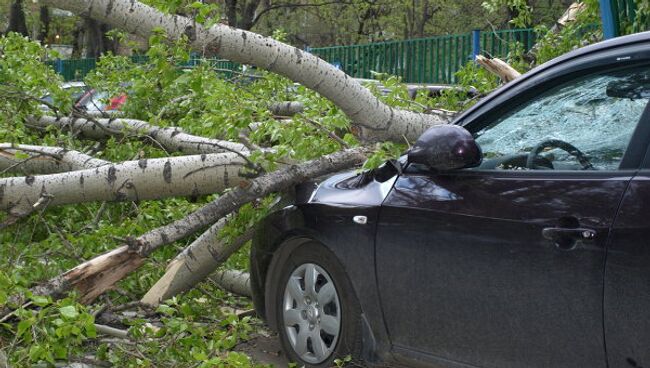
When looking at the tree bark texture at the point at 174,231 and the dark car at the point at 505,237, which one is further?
the tree bark texture at the point at 174,231

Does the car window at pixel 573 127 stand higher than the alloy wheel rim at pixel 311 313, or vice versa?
the car window at pixel 573 127

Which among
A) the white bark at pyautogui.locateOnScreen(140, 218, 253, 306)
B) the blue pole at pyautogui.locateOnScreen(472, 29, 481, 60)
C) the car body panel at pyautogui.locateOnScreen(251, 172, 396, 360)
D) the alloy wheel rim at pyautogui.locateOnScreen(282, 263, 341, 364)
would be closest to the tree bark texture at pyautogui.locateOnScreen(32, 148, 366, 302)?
the white bark at pyautogui.locateOnScreen(140, 218, 253, 306)

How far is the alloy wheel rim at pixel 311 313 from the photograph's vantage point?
4.60 m

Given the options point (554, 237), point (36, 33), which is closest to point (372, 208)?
point (554, 237)

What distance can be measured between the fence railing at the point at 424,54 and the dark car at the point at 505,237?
1081 centimetres

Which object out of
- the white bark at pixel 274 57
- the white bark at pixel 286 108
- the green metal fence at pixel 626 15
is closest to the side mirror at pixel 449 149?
the white bark at pixel 274 57

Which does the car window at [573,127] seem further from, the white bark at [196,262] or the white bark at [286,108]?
the white bark at [286,108]

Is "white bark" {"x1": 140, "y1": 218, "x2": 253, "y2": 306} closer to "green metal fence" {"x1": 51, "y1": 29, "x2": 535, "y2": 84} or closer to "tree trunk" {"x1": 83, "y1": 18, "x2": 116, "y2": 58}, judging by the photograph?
"green metal fence" {"x1": 51, "y1": 29, "x2": 535, "y2": 84}

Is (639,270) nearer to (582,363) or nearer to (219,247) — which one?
(582,363)

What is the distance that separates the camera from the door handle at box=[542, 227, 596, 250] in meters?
3.38

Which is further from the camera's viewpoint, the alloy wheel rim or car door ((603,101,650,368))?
the alloy wheel rim

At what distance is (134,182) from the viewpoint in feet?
19.8

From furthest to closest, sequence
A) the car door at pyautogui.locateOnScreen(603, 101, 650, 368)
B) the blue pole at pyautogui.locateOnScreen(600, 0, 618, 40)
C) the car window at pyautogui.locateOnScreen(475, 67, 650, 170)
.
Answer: the blue pole at pyautogui.locateOnScreen(600, 0, 618, 40)
the car window at pyautogui.locateOnScreen(475, 67, 650, 170)
the car door at pyautogui.locateOnScreen(603, 101, 650, 368)

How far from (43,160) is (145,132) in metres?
0.84
